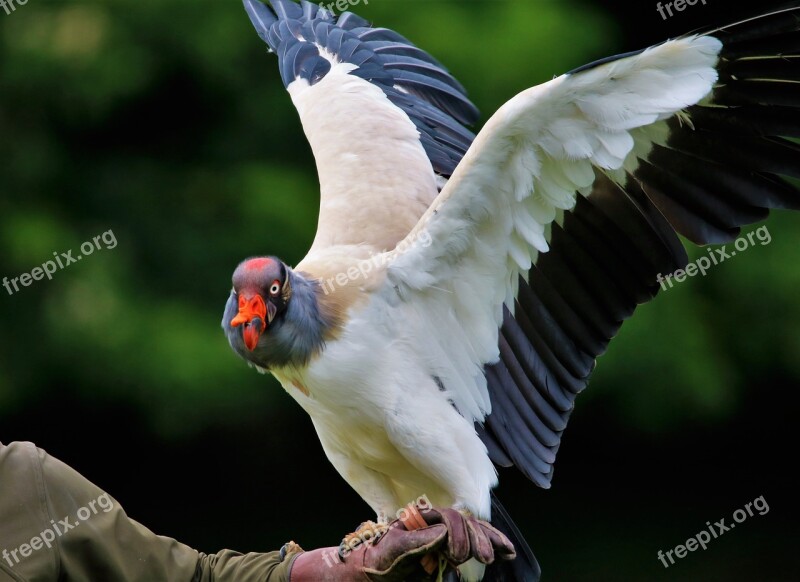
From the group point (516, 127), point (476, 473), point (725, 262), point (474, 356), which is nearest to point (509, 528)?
point (476, 473)

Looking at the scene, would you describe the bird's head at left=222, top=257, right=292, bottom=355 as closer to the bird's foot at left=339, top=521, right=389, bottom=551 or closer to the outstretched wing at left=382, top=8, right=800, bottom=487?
the outstretched wing at left=382, top=8, right=800, bottom=487

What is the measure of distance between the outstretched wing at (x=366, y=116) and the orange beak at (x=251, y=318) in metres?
0.59

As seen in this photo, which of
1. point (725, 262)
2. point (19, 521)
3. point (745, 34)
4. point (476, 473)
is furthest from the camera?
point (725, 262)

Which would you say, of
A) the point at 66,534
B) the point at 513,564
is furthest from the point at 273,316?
the point at 513,564

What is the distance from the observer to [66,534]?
233cm

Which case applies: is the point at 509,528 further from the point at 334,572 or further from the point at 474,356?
the point at 334,572

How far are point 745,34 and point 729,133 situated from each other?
26cm

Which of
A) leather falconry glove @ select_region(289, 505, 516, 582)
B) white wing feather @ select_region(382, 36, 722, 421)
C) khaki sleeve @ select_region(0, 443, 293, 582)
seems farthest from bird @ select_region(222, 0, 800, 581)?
khaki sleeve @ select_region(0, 443, 293, 582)

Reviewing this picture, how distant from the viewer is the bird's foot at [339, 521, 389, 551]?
Result: 106 inches

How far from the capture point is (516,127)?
2.65 meters

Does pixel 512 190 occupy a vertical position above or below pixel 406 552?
above

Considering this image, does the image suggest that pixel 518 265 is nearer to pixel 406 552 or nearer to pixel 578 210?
pixel 578 210

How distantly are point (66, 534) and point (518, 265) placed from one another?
1291mm

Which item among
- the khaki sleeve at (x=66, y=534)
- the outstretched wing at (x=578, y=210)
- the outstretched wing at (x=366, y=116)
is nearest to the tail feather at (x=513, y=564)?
the outstretched wing at (x=578, y=210)
